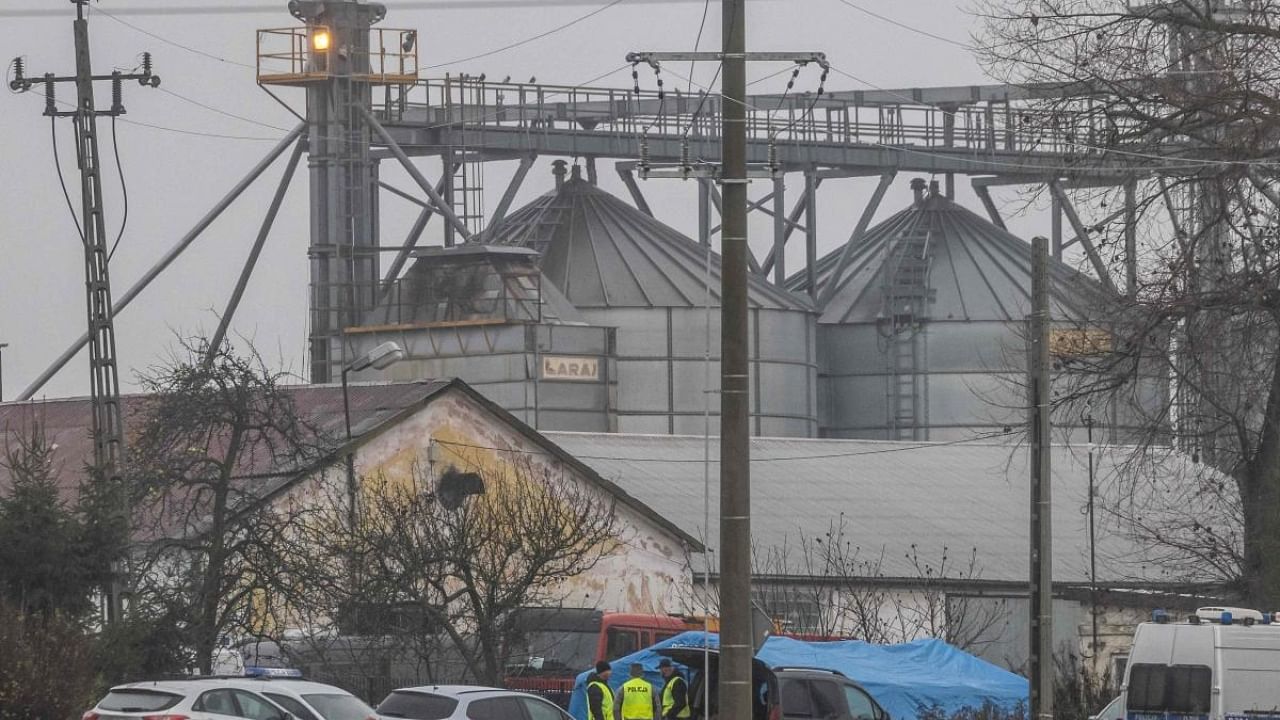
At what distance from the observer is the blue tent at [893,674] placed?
33219 mm

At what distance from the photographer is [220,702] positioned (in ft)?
78.1

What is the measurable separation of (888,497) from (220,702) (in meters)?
34.7

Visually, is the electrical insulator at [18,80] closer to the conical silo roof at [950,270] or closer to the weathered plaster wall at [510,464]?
the weathered plaster wall at [510,464]

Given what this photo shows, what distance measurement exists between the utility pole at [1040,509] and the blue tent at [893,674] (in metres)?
8.71

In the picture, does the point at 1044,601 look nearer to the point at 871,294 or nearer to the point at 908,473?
the point at 908,473

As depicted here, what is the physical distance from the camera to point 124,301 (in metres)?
65.8

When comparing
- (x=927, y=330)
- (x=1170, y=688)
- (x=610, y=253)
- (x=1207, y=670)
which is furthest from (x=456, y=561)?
(x=927, y=330)

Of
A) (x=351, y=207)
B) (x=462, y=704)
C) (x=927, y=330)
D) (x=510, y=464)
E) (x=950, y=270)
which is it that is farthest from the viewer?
(x=950, y=270)

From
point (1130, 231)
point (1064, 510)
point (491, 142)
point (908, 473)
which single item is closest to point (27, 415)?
point (491, 142)

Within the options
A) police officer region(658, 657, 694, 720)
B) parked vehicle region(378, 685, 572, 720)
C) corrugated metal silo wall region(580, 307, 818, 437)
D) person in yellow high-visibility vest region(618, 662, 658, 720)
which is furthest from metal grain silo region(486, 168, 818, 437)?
parked vehicle region(378, 685, 572, 720)

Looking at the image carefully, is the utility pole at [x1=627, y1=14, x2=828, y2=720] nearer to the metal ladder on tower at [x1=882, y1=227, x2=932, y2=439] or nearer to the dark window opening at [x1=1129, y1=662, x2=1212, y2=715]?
the dark window opening at [x1=1129, y1=662, x2=1212, y2=715]

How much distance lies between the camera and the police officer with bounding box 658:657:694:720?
28.5 meters

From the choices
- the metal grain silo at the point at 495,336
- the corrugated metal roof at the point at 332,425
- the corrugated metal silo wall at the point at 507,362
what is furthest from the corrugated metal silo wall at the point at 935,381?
the corrugated metal roof at the point at 332,425

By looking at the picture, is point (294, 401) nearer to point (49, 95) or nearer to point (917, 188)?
point (49, 95)
